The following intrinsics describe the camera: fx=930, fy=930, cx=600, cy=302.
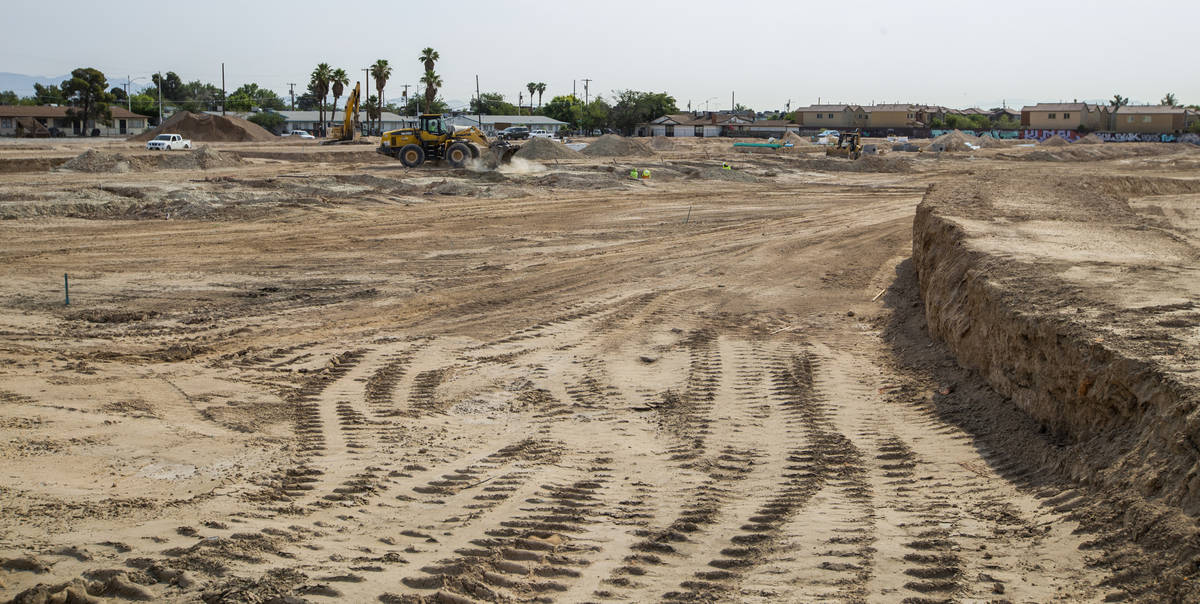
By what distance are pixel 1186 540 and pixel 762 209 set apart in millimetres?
22170

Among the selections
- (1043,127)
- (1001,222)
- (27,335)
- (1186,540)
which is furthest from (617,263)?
(1043,127)

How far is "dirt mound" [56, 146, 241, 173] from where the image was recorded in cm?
3112

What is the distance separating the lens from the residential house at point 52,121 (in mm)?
73312

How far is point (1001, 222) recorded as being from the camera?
1359 centimetres

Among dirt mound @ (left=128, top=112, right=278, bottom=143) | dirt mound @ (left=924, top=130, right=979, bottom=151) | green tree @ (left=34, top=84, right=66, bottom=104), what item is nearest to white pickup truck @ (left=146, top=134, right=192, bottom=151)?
dirt mound @ (left=128, top=112, right=278, bottom=143)

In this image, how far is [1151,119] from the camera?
105 meters

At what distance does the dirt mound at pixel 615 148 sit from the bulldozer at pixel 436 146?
14228 millimetres

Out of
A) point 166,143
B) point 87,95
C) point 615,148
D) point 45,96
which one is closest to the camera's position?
point 166,143

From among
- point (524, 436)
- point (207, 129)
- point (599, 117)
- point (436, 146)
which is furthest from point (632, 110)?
point (524, 436)

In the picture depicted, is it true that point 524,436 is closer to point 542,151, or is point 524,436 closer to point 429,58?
point 542,151

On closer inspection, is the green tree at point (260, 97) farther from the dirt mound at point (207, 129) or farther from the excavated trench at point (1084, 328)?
the excavated trench at point (1084, 328)

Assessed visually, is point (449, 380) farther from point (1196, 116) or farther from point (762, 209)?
point (1196, 116)

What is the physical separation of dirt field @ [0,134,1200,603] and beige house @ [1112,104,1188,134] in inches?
4031

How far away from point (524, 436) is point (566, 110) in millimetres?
114556
